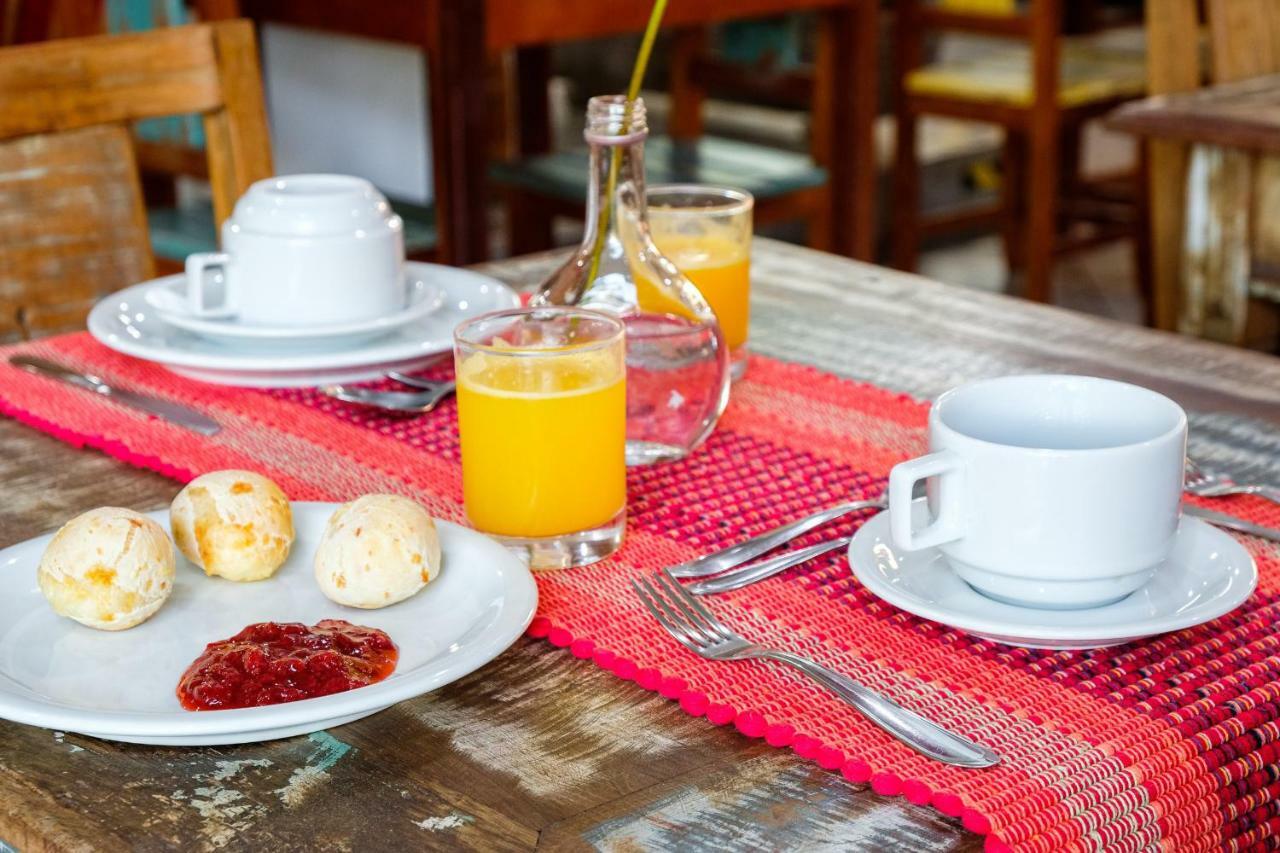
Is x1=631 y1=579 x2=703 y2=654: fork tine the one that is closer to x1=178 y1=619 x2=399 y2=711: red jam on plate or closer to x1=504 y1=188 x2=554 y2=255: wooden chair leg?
x1=178 y1=619 x2=399 y2=711: red jam on plate

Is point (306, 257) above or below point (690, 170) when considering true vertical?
above

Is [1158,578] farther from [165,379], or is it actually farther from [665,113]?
[665,113]

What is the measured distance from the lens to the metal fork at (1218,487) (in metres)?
0.82

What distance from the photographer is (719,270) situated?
1.00m

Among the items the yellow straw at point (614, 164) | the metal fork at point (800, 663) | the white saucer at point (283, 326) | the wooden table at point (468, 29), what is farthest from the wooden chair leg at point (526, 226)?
the metal fork at point (800, 663)

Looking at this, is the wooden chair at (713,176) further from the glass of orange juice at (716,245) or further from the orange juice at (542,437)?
the orange juice at (542,437)

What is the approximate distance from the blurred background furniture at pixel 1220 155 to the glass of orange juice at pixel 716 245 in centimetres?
110

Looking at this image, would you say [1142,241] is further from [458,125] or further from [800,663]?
[800,663]

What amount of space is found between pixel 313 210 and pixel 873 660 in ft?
1.77

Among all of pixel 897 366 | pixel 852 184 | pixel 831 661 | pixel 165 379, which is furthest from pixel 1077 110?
pixel 831 661

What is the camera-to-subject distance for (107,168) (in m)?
1.41

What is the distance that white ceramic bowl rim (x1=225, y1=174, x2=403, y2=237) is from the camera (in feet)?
3.35

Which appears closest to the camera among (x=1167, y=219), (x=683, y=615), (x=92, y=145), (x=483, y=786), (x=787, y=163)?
(x=483, y=786)

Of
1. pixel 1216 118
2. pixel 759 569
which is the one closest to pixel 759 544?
pixel 759 569
